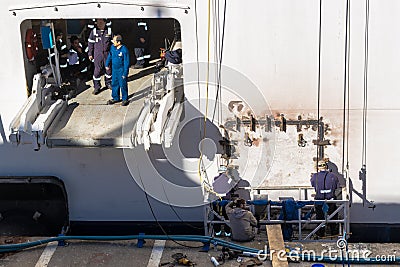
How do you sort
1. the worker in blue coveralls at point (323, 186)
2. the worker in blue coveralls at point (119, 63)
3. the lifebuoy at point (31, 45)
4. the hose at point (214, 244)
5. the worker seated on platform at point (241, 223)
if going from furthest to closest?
1. the lifebuoy at point (31, 45)
2. the worker in blue coveralls at point (119, 63)
3. the worker in blue coveralls at point (323, 186)
4. the worker seated on platform at point (241, 223)
5. the hose at point (214, 244)

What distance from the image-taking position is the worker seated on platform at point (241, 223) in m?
11.2

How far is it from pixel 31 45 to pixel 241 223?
465cm

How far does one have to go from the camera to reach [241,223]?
36.7ft

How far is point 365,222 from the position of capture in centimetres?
1249

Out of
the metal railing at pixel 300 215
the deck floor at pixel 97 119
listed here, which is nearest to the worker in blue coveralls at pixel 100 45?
the deck floor at pixel 97 119

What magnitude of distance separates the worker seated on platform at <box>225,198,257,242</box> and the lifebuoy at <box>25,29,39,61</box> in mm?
4235

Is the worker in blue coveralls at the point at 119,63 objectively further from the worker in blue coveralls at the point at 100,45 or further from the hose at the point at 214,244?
the hose at the point at 214,244

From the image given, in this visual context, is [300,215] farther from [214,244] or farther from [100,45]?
[100,45]

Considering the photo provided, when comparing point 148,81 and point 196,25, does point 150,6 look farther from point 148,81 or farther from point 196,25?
point 148,81

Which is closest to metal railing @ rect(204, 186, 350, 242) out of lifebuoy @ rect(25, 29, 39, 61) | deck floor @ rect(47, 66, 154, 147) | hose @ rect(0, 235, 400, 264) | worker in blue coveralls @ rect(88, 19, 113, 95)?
hose @ rect(0, 235, 400, 264)

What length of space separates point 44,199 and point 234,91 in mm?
4035

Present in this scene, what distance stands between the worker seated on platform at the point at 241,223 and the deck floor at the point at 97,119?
1905 millimetres

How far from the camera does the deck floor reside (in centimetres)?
1131

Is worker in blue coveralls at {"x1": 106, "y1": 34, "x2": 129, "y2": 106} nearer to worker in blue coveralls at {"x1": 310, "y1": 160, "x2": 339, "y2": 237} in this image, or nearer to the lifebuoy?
the lifebuoy
